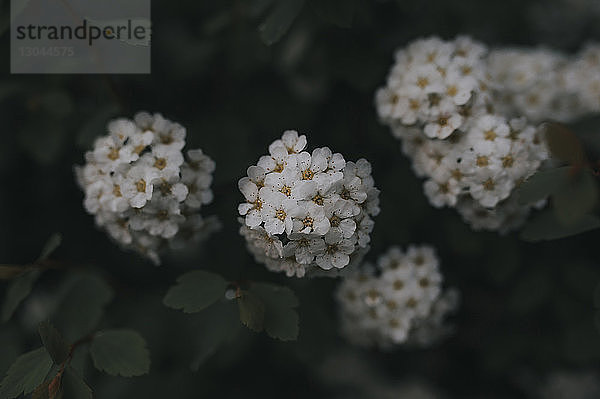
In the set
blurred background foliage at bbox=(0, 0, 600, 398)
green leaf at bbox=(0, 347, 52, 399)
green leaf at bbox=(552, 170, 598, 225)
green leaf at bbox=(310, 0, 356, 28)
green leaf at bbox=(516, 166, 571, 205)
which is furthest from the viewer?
blurred background foliage at bbox=(0, 0, 600, 398)

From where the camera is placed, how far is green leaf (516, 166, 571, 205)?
4.71 ft

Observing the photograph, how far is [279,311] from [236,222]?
0.64 m

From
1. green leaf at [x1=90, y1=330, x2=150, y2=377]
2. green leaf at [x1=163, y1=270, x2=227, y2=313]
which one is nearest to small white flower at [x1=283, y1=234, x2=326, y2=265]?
green leaf at [x1=163, y1=270, x2=227, y2=313]

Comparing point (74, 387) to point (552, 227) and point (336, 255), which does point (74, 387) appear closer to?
point (336, 255)

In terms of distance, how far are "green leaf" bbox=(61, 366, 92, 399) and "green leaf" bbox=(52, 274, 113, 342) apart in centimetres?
37

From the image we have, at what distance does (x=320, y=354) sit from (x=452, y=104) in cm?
108

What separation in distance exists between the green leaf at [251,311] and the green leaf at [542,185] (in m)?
0.75

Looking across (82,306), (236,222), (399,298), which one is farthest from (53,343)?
(399,298)

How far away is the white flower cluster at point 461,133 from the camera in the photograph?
71.0 inches

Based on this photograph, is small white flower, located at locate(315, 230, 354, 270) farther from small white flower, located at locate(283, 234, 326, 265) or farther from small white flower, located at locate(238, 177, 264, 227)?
small white flower, located at locate(238, 177, 264, 227)

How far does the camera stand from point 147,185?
1685 mm

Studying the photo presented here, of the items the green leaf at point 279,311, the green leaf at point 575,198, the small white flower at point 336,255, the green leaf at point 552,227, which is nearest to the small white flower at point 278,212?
the small white flower at point 336,255

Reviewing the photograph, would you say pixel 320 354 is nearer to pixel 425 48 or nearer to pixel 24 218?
pixel 425 48

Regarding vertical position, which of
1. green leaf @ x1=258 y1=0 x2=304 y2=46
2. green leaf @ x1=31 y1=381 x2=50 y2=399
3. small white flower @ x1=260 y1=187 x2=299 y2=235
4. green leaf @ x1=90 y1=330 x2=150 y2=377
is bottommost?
green leaf @ x1=90 y1=330 x2=150 y2=377
